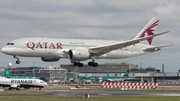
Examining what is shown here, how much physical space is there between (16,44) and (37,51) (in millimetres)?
3999

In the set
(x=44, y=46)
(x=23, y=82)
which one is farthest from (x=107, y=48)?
(x=23, y=82)

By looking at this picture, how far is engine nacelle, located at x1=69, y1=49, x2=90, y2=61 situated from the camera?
265ft

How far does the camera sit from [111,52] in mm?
87750

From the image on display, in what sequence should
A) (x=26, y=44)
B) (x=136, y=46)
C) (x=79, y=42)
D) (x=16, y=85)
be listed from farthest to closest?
(x=16, y=85) → (x=136, y=46) → (x=79, y=42) → (x=26, y=44)

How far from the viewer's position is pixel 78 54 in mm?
80938

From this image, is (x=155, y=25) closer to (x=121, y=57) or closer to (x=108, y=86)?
(x=121, y=57)

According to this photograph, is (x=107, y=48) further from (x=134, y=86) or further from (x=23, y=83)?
(x=23, y=83)

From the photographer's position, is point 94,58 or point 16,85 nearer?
point 94,58

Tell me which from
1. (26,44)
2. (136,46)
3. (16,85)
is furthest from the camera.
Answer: (16,85)

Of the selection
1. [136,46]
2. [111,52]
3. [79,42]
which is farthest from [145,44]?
[79,42]

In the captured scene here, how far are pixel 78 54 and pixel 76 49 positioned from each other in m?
1.19

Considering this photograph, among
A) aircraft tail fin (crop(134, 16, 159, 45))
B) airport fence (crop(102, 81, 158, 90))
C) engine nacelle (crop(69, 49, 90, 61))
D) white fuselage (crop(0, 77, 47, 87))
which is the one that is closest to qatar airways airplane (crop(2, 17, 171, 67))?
engine nacelle (crop(69, 49, 90, 61))

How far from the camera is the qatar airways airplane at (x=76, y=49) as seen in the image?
257ft

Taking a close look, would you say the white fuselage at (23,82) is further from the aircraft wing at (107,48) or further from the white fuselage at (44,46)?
the aircraft wing at (107,48)
